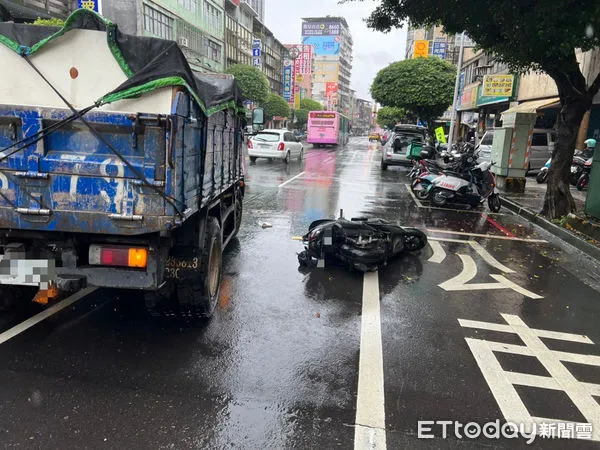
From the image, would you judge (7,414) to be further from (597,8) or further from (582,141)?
(582,141)

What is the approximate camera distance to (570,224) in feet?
30.8

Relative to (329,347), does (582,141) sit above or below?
above

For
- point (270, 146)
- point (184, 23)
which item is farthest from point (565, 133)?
point (184, 23)

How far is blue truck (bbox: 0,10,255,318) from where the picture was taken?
3311 millimetres

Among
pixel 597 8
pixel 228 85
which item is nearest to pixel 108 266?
pixel 228 85

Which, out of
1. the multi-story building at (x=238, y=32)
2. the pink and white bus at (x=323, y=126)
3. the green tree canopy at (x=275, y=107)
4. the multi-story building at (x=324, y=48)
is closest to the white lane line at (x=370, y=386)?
the pink and white bus at (x=323, y=126)

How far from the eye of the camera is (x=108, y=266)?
3.54 m

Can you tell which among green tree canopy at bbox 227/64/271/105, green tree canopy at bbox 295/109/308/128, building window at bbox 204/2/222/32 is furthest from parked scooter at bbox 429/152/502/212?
green tree canopy at bbox 295/109/308/128

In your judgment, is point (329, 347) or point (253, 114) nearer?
point (329, 347)

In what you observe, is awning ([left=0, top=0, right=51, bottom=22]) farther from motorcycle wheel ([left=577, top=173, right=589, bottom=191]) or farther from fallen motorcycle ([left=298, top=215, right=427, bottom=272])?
motorcycle wheel ([left=577, top=173, right=589, bottom=191])

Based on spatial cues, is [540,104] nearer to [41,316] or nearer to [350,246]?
[350,246]

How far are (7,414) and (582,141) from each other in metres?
20.8

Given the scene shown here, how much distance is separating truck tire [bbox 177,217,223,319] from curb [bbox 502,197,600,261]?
20.6ft

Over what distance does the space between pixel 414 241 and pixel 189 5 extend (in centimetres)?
3861
